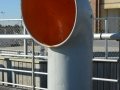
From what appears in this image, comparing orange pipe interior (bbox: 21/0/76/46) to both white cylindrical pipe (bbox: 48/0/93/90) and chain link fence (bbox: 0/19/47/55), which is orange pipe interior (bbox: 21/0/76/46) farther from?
chain link fence (bbox: 0/19/47/55)

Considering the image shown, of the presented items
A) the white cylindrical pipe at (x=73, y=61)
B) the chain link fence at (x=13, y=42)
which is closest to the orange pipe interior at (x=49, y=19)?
the white cylindrical pipe at (x=73, y=61)

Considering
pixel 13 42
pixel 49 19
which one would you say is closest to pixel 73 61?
pixel 49 19

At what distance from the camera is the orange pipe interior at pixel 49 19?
2.16 metres

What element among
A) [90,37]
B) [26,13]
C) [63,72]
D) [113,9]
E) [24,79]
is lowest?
[24,79]

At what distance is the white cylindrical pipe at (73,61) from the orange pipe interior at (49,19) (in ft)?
0.26

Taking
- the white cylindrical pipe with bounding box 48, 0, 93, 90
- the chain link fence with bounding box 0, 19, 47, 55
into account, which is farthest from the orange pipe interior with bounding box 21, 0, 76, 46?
the chain link fence with bounding box 0, 19, 47, 55

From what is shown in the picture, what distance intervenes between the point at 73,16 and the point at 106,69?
4749mm

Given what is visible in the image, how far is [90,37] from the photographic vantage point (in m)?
2.35

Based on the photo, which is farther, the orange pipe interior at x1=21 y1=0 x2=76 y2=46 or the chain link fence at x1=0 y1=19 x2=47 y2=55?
the chain link fence at x1=0 y1=19 x2=47 y2=55

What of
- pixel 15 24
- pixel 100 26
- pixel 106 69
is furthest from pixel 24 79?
pixel 100 26

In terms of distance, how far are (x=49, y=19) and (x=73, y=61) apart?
0.30 meters

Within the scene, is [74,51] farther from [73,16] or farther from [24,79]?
[24,79]

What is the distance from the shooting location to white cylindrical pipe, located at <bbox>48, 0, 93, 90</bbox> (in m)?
2.27

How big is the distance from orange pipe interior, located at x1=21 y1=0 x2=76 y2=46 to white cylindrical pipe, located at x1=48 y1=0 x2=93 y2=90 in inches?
3.1
